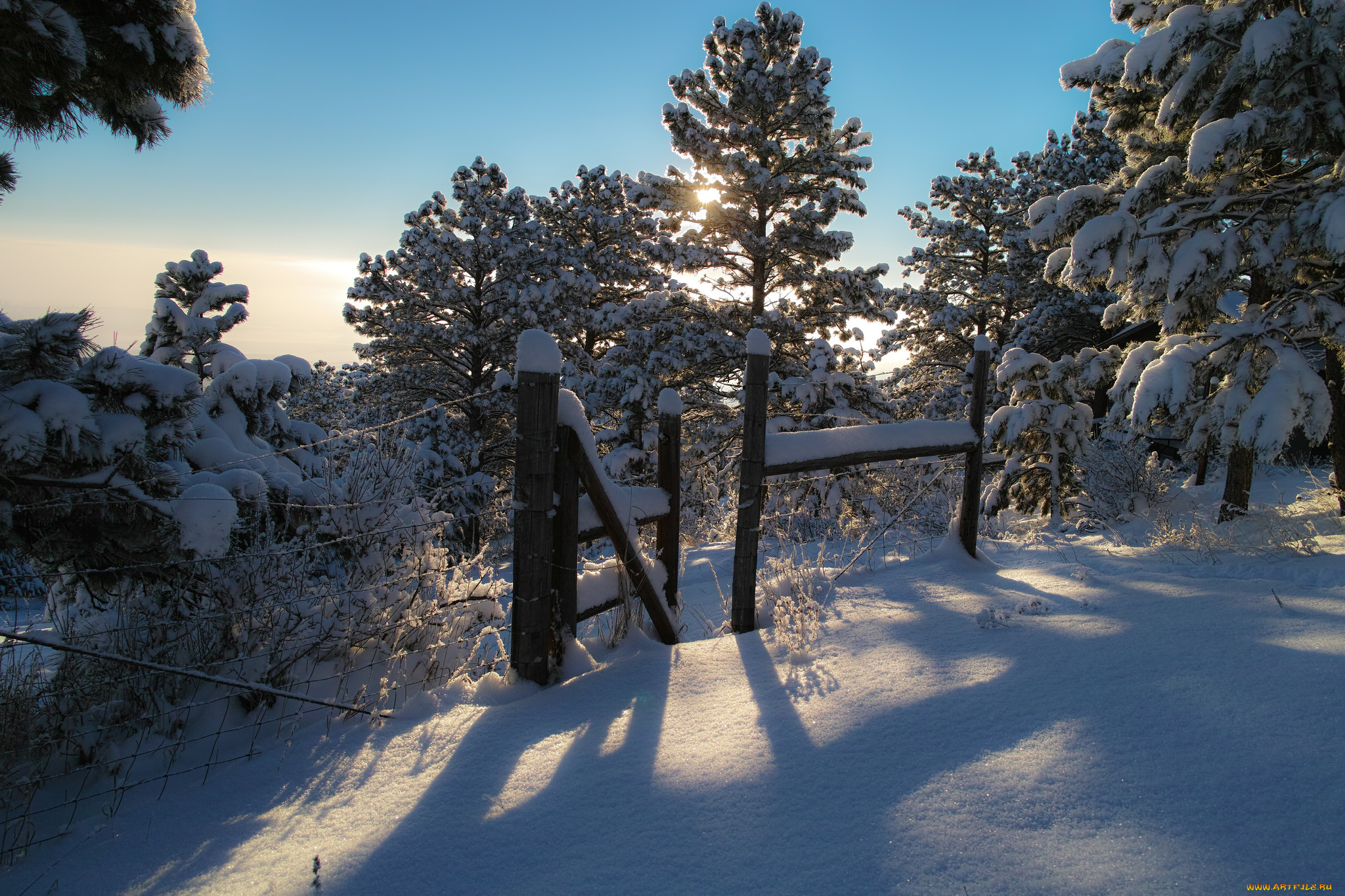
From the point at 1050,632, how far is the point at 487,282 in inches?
674

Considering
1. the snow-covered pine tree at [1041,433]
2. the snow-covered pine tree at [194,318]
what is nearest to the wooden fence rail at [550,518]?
the snow-covered pine tree at [194,318]

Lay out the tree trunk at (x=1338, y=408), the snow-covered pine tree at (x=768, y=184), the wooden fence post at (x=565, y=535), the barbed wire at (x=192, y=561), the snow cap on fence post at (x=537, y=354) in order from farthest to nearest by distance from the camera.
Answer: the snow-covered pine tree at (x=768, y=184), the tree trunk at (x=1338, y=408), the wooden fence post at (x=565, y=535), the snow cap on fence post at (x=537, y=354), the barbed wire at (x=192, y=561)

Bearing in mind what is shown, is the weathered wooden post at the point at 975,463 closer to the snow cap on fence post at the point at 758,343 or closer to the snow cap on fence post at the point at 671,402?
the snow cap on fence post at the point at 758,343

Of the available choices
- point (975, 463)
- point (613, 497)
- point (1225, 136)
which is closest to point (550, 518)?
point (613, 497)

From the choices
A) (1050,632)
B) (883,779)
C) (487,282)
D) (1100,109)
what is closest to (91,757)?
(883,779)

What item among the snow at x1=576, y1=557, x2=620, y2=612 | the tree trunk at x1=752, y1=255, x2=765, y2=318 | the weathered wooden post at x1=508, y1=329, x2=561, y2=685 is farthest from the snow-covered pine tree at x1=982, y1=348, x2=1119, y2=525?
the weathered wooden post at x1=508, y1=329, x2=561, y2=685

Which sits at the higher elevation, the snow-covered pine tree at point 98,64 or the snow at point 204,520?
the snow-covered pine tree at point 98,64

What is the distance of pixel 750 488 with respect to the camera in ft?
13.8

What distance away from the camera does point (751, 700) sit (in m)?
2.95

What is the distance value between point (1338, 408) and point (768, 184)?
9.86 meters

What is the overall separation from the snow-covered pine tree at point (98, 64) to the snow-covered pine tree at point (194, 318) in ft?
8.87

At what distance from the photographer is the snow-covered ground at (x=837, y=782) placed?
67.2 inches

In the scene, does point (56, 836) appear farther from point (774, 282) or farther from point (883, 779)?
point (774, 282)

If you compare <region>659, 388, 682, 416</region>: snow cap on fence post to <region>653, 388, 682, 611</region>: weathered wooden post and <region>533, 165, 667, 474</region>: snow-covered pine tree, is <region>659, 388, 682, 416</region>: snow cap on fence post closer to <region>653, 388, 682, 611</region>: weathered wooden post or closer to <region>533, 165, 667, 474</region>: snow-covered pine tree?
<region>653, 388, 682, 611</region>: weathered wooden post
